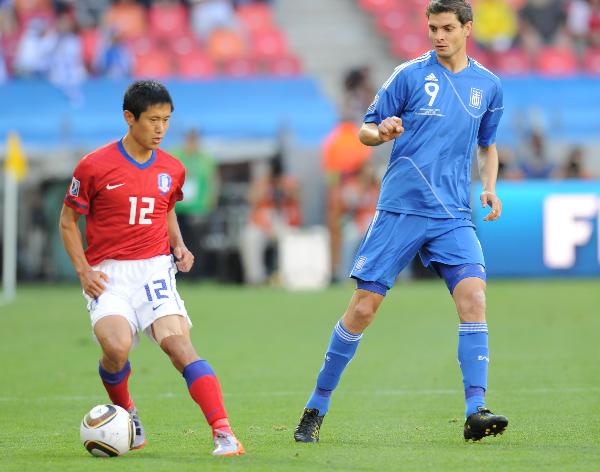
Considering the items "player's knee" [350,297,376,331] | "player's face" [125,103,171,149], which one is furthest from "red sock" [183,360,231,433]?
"player's face" [125,103,171,149]

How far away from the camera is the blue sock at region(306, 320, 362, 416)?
7.46 m

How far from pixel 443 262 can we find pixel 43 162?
14.5 metres

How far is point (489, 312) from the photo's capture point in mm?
15891

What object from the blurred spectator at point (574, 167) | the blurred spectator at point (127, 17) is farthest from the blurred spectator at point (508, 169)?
the blurred spectator at point (127, 17)

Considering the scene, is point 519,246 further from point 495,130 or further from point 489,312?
point 495,130

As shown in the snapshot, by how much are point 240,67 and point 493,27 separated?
493 centimetres

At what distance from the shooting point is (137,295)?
712cm

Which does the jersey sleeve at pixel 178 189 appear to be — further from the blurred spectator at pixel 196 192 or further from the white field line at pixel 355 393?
the blurred spectator at pixel 196 192

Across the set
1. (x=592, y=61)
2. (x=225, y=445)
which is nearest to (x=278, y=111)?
(x=592, y=61)

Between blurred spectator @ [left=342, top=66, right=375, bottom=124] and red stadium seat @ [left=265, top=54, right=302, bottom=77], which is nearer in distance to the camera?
blurred spectator @ [left=342, top=66, right=375, bottom=124]

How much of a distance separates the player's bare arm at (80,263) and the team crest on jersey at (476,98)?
2259 millimetres

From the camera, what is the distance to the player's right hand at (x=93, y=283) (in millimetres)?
7090

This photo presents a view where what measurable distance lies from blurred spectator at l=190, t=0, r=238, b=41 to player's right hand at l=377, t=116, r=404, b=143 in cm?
1880

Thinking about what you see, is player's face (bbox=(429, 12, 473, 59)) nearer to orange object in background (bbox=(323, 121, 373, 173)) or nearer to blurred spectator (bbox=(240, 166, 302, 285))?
orange object in background (bbox=(323, 121, 373, 173))
